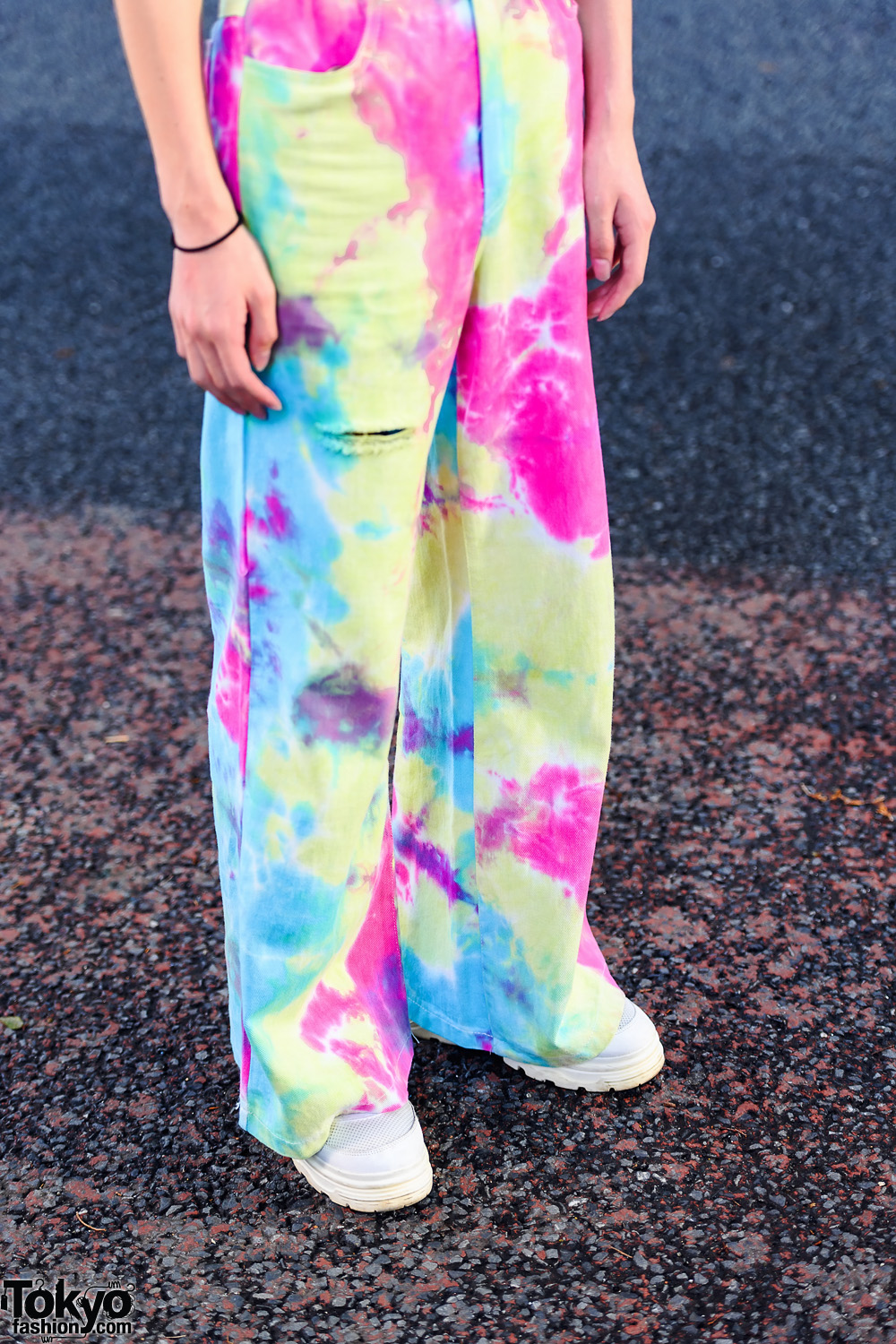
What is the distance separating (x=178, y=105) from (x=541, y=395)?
0.47 m

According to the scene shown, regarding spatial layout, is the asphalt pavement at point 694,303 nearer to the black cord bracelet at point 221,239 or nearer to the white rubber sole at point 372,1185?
the white rubber sole at point 372,1185

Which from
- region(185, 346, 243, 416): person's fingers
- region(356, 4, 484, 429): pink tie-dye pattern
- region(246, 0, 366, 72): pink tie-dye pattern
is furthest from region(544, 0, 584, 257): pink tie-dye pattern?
region(185, 346, 243, 416): person's fingers

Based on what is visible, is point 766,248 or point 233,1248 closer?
point 233,1248

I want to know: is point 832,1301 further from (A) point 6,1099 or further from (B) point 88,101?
(B) point 88,101

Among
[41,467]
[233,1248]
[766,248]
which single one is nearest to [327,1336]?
[233,1248]

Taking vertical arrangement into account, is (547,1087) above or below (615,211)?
below

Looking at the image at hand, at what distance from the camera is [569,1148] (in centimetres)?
175

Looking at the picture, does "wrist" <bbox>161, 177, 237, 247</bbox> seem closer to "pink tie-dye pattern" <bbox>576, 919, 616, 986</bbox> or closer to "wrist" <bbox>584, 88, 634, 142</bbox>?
"wrist" <bbox>584, 88, 634, 142</bbox>

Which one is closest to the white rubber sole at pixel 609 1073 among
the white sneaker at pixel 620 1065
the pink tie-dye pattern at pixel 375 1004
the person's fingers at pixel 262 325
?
the white sneaker at pixel 620 1065

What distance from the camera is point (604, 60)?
58.4 inches

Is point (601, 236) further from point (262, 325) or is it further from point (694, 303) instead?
point (694, 303)

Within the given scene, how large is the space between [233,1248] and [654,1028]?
0.65 m

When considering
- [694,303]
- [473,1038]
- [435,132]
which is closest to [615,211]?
[435,132]

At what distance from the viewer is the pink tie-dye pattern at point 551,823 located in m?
1.66
